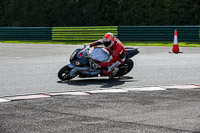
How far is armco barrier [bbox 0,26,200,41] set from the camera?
95.0ft

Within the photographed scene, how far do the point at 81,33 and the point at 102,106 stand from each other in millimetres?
24865

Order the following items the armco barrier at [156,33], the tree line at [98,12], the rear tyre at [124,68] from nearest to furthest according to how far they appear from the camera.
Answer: the rear tyre at [124,68] → the armco barrier at [156,33] → the tree line at [98,12]

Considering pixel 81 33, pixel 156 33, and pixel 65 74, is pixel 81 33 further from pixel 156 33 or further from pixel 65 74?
pixel 65 74

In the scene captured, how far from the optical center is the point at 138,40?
99.6 ft

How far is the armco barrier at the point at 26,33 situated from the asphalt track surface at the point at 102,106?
2057cm

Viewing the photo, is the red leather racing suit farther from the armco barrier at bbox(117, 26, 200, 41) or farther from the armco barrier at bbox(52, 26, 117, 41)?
the armco barrier at bbox(52, 26, 117, 41)

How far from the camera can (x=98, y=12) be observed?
1508 inches

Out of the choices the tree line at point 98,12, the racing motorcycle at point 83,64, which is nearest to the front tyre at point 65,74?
the racing motorcycle at point 83,64

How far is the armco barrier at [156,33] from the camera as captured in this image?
28594 mm

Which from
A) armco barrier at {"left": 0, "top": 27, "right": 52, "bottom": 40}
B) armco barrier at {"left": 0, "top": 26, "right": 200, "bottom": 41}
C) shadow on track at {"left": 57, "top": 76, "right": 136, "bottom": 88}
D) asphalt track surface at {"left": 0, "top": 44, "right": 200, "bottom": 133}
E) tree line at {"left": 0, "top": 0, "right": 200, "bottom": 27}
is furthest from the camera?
armco barrier at {"left": 0, "top": 27, "right": 52, "bottom": 40}

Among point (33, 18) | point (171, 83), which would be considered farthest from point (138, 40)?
point (171, 83)

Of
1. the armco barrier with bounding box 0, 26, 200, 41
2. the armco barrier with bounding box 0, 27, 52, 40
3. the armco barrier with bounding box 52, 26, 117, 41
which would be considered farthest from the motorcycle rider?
the armco barrier with bounding box 0, 27, 52, 40

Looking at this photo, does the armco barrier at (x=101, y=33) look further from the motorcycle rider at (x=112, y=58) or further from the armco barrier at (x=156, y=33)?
the motorcycle rider at (x=112, y=58)

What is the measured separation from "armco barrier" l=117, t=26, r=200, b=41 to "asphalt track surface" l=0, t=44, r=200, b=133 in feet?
48.3
